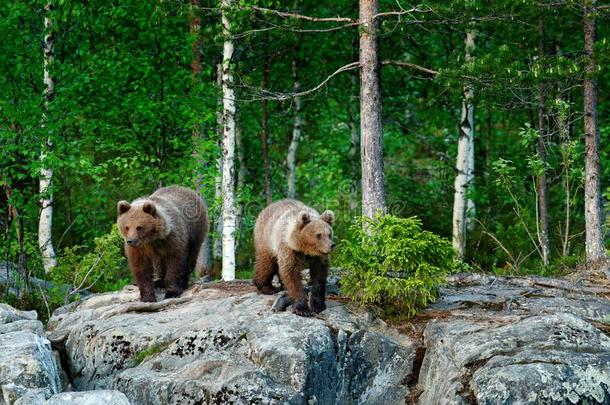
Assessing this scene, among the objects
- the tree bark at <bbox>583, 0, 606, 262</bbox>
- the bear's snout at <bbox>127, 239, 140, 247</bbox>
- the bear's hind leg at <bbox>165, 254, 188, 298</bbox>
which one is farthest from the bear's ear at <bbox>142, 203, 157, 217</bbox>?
the tree bark at <bbox>583, 0, 606, 262</bbox>

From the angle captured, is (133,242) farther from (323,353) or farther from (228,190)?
(228,190)

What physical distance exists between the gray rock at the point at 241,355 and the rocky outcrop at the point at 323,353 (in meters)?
0.01

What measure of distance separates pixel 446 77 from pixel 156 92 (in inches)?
247

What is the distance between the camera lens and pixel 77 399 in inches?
287

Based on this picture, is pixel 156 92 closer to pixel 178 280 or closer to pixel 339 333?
pixel 178 280

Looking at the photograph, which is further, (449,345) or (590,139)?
(590,139)

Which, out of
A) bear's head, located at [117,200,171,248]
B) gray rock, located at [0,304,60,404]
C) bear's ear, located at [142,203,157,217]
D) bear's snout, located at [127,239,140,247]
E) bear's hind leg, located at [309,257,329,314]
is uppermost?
bear's ear, located at [142,203,157,217]

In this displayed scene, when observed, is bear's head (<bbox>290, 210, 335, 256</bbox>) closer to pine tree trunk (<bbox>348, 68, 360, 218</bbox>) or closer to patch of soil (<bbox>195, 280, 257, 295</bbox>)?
patch of soil (<bbox>195, 280, 257, 295</bbox>)

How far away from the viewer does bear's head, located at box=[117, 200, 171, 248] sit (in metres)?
10.2

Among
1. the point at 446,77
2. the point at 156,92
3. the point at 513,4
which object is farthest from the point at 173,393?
the point at 156,92

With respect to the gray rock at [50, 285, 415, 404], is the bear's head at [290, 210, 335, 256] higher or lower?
higher

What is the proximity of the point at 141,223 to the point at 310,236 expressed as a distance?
2.44 metres

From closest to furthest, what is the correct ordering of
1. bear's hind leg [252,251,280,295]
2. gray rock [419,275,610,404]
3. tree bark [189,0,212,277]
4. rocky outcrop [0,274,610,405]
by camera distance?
1. gray rock [419,275,610,404]
2. rocky outcrop [0,274,610,405]
3. bear's hind leg [252,251,280,295]
4. tree bark [189,0,212,277]

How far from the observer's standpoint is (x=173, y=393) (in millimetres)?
7809
